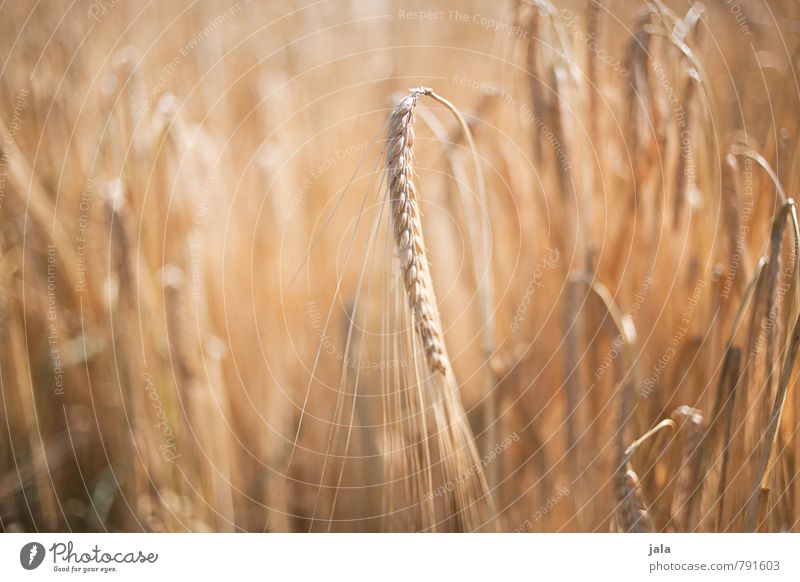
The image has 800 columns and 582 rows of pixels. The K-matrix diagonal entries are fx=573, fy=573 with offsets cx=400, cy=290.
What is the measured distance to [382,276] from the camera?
62cm

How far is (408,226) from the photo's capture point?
1.36 ft

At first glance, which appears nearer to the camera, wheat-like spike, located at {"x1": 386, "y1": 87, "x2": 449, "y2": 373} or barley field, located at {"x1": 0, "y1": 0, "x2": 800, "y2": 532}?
wheat-like spike, located at {"x1": 386, "y1": 87, "x2": 449, "y2": 373}

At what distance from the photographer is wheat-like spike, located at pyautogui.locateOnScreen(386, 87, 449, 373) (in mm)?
415

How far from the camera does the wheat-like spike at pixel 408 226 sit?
415 mm

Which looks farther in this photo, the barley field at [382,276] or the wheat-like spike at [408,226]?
the barley field at [382,276]

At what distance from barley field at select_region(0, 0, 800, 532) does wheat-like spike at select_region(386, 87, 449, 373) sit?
9 cm

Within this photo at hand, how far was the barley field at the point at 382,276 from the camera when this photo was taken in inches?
22.1

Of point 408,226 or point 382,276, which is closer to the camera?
point 408,226

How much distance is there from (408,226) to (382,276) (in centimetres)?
20

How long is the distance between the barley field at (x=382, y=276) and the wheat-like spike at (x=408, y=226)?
9 centimetres

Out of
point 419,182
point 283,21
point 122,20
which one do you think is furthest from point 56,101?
point 419,182

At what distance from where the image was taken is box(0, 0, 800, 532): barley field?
0.56 metres
